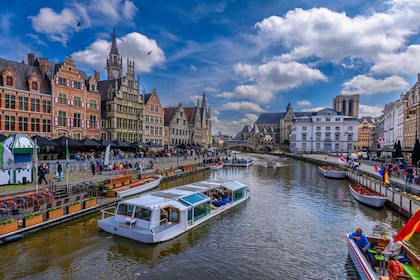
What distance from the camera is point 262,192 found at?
1203 inches

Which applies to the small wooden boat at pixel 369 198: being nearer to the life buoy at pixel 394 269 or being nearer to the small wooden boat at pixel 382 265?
the small wooden boat at pixel 382 265

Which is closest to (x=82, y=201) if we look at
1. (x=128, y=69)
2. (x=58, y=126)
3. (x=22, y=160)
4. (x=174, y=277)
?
(x=174, y=277)

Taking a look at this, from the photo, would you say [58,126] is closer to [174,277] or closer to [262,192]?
[262,192]

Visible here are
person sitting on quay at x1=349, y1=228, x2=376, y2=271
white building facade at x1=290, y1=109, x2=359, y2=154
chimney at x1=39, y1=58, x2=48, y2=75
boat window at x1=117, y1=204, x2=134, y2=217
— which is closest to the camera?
person sitting on quay at x1=349, y1=228, x2=376, y2=271

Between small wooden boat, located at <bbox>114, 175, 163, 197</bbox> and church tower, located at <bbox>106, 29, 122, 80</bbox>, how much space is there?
4183 centimetres

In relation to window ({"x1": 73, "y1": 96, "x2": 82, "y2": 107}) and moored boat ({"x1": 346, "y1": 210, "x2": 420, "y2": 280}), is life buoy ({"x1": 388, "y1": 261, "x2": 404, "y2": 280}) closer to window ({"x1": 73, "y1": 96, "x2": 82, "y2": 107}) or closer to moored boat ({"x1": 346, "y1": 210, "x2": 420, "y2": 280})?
moored boat ({"x1": 346, "y1": 210, "x2": 420, "y2": 280})

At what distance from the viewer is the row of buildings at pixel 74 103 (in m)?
36.7

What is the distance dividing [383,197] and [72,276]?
2321 cm

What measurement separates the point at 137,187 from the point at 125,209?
36.3ft

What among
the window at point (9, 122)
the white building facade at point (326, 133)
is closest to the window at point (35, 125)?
the window at point (9, 122)

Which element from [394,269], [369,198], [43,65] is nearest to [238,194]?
[369,198]

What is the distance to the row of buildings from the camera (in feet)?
120

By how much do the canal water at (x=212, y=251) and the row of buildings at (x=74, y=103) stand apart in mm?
26443

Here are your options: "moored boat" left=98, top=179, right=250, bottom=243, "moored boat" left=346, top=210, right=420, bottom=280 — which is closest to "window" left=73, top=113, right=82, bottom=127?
"moored boat" left=98, top=179, right=250, bottom=243
